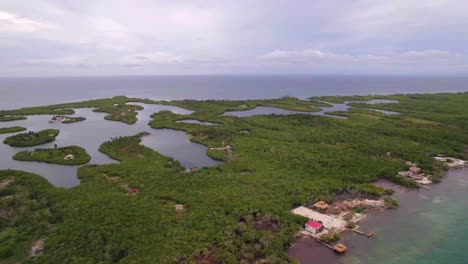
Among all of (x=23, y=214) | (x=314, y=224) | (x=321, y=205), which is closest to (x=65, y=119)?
(x=23, y=214)

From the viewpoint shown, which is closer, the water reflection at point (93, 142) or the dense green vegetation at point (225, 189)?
the dense green vegetation at point (225, 189)

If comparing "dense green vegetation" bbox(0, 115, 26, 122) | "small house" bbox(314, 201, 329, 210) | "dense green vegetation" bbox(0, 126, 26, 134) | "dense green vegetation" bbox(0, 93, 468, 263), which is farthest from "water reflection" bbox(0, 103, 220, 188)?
"small house" bbox(314, 201, 329, 210)

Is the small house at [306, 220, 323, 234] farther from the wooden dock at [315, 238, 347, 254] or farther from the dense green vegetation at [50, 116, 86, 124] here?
the dense green vegetation at [50, 116, 86, 124]

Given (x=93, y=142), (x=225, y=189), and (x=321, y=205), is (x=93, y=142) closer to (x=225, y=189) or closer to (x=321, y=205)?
(x=225, y=189)

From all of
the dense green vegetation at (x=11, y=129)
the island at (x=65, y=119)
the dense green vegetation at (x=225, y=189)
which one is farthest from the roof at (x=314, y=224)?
the island at (x=65, y=119)

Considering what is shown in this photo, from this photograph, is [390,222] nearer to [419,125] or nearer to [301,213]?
[301,213]

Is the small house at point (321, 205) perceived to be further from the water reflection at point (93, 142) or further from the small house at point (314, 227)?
the water reflection at point (93, 142)
